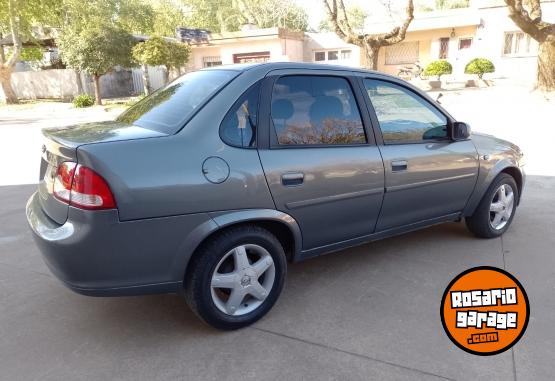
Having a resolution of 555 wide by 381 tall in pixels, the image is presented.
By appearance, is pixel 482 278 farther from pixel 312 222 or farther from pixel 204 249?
pixel 204 249

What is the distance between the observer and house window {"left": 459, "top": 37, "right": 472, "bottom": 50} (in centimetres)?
2565

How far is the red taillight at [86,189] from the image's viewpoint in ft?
7.68

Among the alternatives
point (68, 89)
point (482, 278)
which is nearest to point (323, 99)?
point (482, 278)

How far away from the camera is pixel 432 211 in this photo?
3832mm

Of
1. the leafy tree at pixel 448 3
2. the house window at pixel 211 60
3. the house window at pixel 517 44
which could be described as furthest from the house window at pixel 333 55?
the leafy tree at pixel 448 3

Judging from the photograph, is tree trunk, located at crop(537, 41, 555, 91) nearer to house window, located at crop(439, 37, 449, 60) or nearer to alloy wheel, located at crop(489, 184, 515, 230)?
house window, located at crop(439, 37, 449, 60)

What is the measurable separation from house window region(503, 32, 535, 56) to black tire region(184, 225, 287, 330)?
81.4 feet

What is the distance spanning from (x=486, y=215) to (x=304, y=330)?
2.35 metres

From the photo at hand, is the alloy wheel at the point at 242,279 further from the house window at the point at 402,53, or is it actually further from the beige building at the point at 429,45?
the house window at the point at 402,53

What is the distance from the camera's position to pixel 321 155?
10.0 feet

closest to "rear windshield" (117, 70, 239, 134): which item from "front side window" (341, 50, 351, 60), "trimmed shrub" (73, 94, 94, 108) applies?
"trimmed shrub" (73, 94, 94, 108)

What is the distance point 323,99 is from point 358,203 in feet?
2.64

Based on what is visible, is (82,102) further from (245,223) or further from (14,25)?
(245,223)

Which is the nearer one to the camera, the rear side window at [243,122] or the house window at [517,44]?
the rear side window at [243,122]
